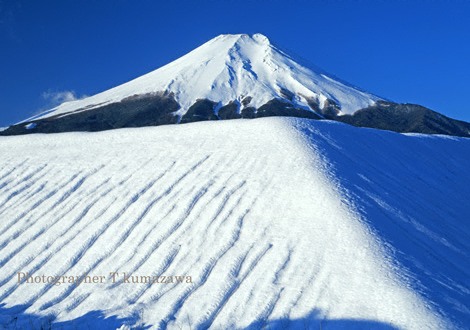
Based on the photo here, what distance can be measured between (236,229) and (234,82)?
372ft

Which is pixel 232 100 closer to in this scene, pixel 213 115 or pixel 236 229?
pixel 213 115

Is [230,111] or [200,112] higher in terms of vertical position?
[230,111]

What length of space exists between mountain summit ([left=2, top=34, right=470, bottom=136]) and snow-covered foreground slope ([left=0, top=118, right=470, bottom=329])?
80542mm

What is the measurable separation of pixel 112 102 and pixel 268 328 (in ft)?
361

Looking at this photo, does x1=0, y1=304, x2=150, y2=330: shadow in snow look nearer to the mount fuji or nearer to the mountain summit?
A: the mount fuji

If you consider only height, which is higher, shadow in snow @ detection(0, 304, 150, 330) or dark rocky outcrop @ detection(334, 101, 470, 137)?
dark rocky outcrop @ detection(334, 101, 470, 137)

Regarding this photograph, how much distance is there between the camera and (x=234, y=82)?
123375 millimetres

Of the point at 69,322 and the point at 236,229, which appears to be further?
the point at 236,229

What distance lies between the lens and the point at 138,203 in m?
14.5

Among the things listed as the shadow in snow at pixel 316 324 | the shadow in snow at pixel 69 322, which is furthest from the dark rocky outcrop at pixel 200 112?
the shadow in snow at pixel 316 324

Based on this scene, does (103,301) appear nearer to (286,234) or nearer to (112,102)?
(286,234)

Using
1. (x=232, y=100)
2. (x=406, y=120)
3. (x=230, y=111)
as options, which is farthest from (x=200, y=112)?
(x=406, y=120)

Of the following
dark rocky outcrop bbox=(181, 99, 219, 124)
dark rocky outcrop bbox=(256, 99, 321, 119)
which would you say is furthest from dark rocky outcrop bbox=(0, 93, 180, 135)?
dark rocky outcrop bbox=(256, 99, 321, 119)

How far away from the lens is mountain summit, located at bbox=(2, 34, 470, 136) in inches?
3967
